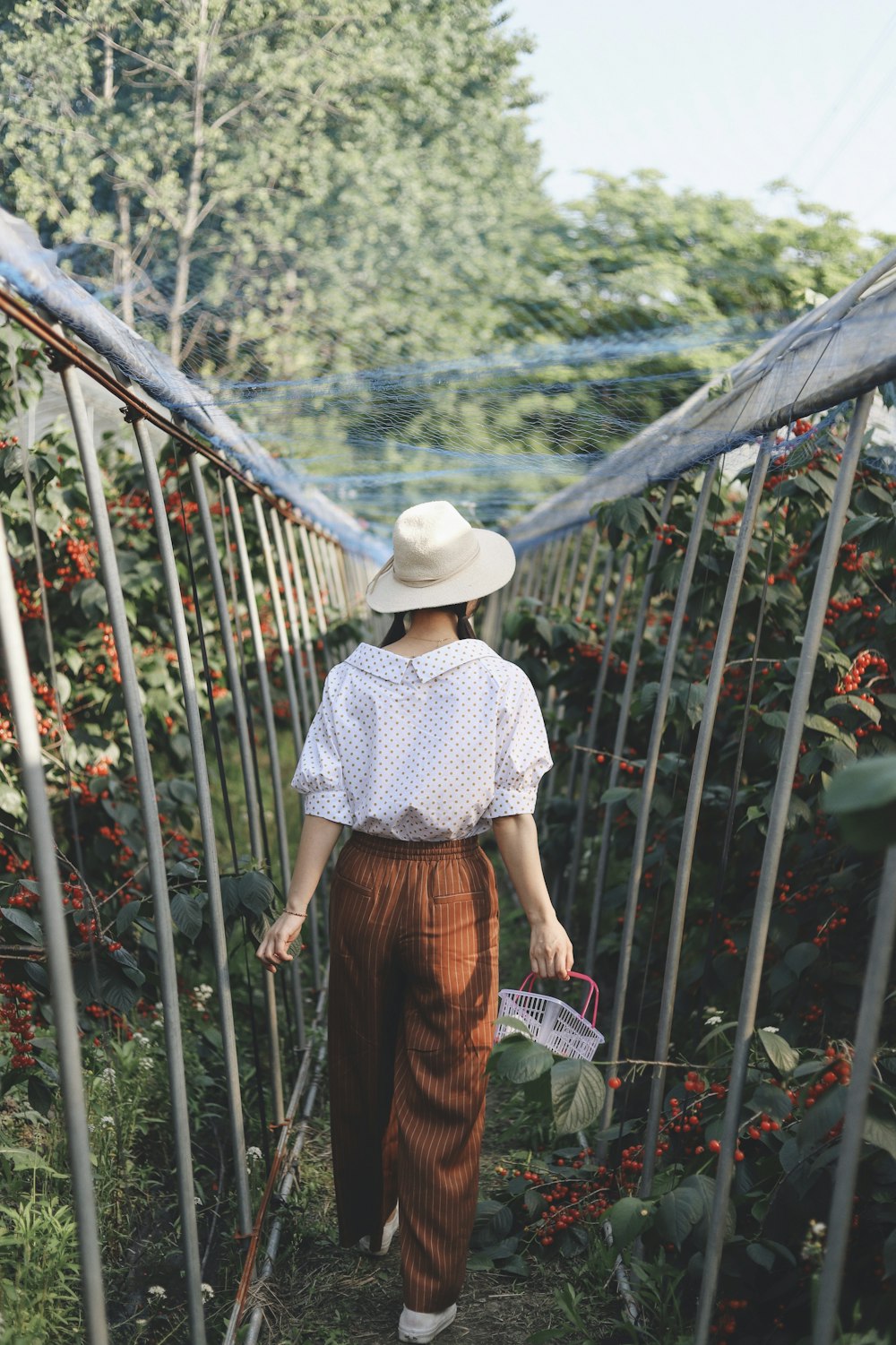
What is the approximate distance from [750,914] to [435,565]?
1202 millimetres

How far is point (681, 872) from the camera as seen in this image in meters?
2.27

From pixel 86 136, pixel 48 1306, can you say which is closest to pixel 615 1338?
pixel 48 1306

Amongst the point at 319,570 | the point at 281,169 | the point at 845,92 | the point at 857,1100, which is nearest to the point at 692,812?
the point at 857,1100

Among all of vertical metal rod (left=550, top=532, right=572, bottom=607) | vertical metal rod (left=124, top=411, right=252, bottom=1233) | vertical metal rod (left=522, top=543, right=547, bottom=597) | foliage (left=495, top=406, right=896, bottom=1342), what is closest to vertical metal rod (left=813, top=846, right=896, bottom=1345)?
foliage (left=495, top=406, right=896, bottom=1342)

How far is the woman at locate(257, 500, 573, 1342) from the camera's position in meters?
2.15

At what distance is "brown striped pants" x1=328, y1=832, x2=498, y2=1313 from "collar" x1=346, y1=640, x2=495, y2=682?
1.06ft

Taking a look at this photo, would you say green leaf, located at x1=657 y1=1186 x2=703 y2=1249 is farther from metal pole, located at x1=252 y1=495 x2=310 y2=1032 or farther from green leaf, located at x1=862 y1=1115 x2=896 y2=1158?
metal pole, located at x1=252 y1=495 x2=310 y2=1032

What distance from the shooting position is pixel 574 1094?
5.51 feet

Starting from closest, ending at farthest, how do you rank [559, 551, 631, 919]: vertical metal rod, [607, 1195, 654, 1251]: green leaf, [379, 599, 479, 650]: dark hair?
[607, 1195, 654, 1251]: green leaf → [379, 599, 479, 650]: dark hair → [559, 551, 631, 919]: vertical metal rod

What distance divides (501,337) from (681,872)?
473 inches

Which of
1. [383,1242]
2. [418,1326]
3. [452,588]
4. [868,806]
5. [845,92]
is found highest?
[845,92]

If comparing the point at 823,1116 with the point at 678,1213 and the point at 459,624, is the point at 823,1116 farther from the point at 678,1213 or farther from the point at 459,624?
the point at 459,624

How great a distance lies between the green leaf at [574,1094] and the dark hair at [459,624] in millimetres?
920

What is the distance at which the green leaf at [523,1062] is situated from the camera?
1.63 m
